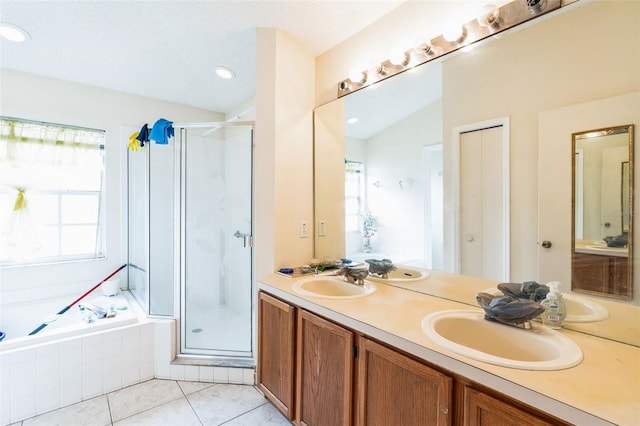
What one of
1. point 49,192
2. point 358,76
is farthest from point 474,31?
point 49,192

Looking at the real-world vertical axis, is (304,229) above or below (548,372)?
above

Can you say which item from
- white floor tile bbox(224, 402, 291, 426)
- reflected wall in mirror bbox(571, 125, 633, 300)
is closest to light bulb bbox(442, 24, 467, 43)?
reflected wall in mirror bbox(571, 125, 633, 300)

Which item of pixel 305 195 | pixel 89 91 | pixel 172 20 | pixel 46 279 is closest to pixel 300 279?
pixel 305 195

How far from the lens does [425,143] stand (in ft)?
5.25

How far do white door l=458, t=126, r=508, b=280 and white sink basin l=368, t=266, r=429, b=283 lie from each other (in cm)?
23

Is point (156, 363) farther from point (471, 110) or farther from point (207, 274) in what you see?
point (471, 110)

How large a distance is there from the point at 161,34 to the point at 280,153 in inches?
49.2

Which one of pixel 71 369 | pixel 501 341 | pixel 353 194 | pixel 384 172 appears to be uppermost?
pixel 384 172

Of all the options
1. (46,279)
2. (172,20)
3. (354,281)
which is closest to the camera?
(354,281)

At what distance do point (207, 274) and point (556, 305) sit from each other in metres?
2.60

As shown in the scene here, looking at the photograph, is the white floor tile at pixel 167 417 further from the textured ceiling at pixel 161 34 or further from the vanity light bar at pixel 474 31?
the textured ceiling at pixel 161 34

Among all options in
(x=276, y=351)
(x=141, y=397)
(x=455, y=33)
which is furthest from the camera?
(x=141, y=397)

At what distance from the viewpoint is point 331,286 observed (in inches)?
71.4

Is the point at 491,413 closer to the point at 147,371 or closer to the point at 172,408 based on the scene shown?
the point at 172,408
